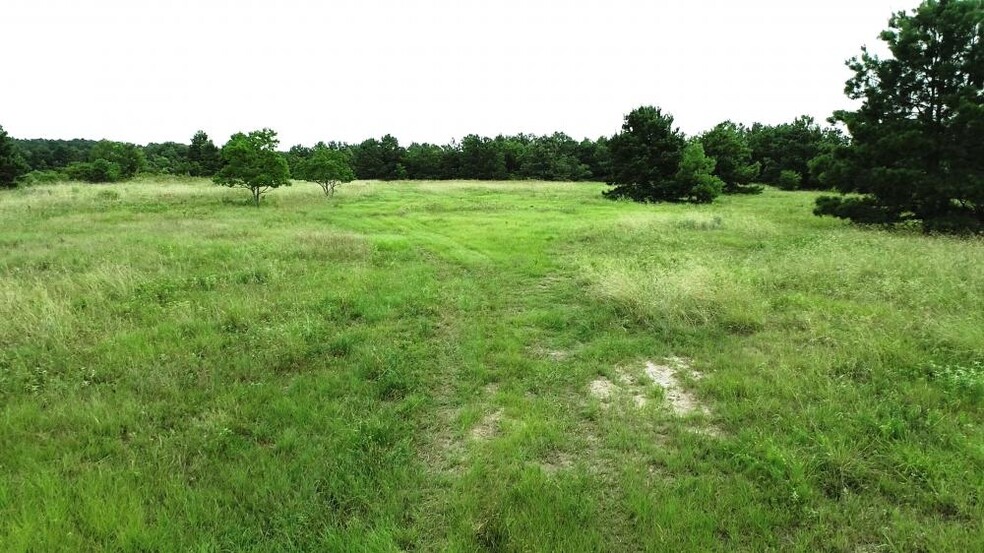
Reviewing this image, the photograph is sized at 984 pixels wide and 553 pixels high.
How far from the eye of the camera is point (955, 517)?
3.24 metres

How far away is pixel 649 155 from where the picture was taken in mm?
36219

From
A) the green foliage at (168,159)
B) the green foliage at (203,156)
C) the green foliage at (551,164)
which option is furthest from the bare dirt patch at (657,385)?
the green foliage at (551,164)

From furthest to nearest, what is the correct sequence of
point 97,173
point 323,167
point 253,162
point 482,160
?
point 482,160, point 97,173, point 323,167, point 253,162

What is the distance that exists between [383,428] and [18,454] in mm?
A: 3127

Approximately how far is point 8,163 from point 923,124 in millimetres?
58482

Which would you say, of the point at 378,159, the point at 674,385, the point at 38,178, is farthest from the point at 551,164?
the point at 674,385

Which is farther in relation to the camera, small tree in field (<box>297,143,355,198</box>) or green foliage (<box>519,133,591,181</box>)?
green foliage (<box>519,133,591,181</box>)

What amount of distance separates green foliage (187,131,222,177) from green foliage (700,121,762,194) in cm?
5736

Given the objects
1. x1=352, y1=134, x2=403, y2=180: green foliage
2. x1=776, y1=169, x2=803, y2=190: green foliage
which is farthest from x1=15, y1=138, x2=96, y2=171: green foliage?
x1=776, y1=169, x2=803, y2=190: green foliage

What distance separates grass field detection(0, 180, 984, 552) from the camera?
10.8 ft

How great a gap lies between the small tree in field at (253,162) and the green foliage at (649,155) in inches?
992

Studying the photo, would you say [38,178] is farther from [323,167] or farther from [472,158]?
[472,158]

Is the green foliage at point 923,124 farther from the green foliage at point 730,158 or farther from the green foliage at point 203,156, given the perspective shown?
the green foliage at point 203,156

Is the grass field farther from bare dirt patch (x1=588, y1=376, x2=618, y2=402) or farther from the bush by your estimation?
the bush
